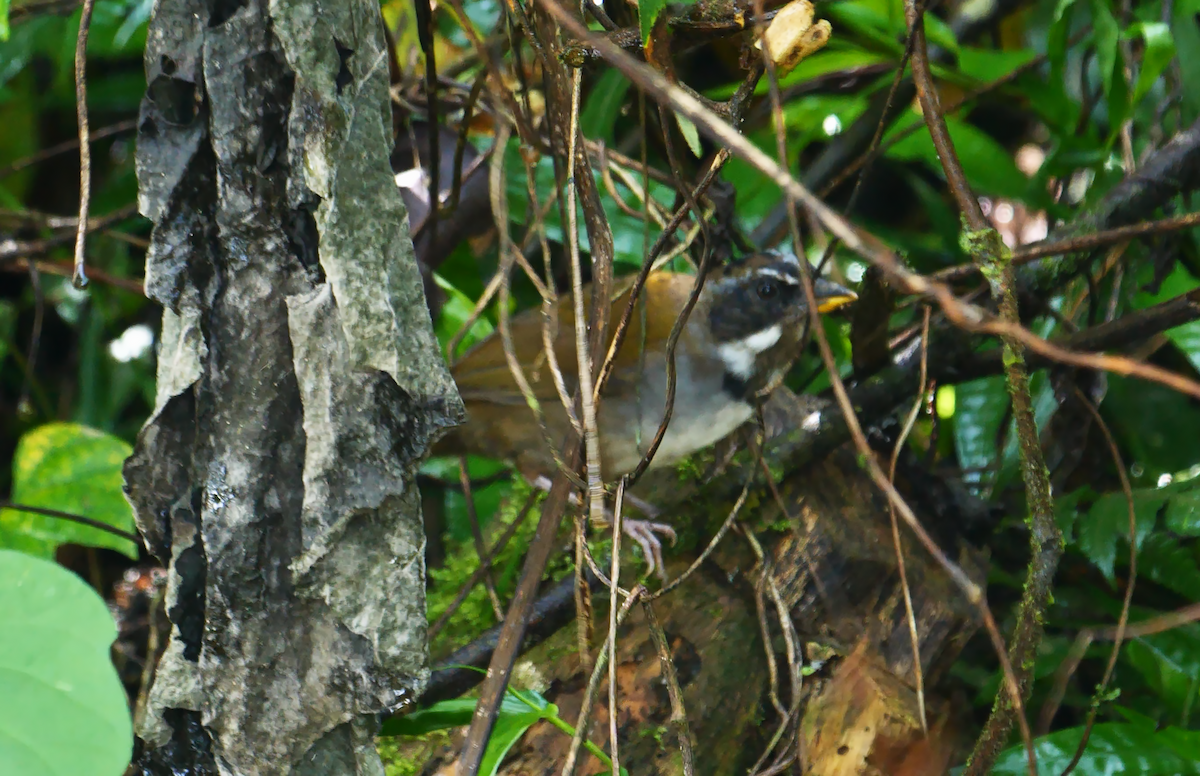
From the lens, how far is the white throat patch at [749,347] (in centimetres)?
322

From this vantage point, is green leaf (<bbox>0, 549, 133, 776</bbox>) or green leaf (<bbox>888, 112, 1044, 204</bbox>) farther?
green leaf (<bbox>888, 112, 1044, 204</bbox>)

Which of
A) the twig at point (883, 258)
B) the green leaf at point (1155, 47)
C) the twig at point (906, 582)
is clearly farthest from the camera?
the green leaf at point (1155, 47)

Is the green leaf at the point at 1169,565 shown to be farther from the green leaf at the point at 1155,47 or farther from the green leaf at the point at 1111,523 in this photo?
the green leaf at the point at 1155,47

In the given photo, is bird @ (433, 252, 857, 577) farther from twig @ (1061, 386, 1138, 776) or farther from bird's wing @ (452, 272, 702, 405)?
twig @ (1061, 386, 1138, 776)

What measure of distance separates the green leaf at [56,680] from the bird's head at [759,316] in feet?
7.37

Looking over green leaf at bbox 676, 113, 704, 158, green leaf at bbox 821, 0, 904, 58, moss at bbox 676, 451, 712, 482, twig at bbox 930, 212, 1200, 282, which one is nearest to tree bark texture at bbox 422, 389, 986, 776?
moss at bbox 676, 451, 712, 482

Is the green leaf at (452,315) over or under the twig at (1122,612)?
over

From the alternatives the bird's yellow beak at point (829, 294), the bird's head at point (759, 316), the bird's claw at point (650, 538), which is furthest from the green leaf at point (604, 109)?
the bird's claw at point (650, 538)

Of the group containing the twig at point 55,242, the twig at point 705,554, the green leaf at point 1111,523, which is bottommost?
the green leaf at point 1111,523

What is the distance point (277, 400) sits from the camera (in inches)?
69.9

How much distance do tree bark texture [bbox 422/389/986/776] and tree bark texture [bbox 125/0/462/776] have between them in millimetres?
503

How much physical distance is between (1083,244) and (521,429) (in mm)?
1845

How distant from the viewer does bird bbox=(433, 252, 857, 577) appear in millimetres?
3025

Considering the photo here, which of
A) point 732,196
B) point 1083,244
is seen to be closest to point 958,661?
point 1083,244
